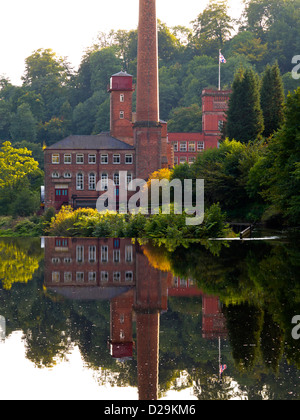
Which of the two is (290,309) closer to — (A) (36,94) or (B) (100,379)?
(B) (100,379)

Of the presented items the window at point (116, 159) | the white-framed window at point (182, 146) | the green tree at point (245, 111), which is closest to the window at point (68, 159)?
the window at point (116, 159)

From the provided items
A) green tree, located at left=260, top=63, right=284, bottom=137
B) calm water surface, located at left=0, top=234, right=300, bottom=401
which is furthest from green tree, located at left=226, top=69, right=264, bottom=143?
calm water surface, located at left=0, top=234, right=300, bottom=401

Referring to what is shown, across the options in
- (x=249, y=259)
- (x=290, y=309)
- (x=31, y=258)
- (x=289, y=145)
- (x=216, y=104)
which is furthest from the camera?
(x=216, y=104)

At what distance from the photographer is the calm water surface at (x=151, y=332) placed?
7.86 metres

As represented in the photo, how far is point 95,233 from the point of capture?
43.2 m

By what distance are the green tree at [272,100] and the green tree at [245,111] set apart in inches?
43.5

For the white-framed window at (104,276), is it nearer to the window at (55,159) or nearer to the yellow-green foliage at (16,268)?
the yellow-green foliage at (16,268)

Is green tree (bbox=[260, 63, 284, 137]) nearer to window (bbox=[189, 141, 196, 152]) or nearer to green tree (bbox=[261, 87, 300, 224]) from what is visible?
green tree (bbox=[261, 87, 300, 224])

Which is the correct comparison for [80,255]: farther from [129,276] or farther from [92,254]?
[129,276]

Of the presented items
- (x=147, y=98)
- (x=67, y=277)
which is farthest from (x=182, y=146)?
(x=67, y=277)

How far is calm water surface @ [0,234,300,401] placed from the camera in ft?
25.8

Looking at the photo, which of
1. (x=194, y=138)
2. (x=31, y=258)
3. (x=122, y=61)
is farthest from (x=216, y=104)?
(x=31, y=258)

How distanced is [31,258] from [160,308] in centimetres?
1342

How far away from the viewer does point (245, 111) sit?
64.5 m
